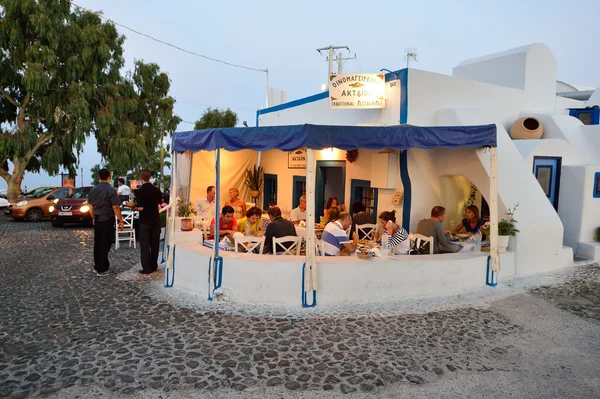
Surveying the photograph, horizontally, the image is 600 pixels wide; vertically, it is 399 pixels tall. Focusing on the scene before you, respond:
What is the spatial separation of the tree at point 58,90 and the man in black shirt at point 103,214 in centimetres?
1225

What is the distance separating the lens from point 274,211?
6715mm

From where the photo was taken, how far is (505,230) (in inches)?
295

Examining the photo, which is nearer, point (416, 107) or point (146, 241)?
point (146, 241)

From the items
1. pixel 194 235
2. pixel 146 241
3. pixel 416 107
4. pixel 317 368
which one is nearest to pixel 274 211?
pixel 194 235

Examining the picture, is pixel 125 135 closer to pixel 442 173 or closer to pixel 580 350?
pixel 442 173

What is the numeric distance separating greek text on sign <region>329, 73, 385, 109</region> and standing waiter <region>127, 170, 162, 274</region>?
4.32 meters

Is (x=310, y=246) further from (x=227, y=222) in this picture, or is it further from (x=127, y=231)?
(x=127, y=231)

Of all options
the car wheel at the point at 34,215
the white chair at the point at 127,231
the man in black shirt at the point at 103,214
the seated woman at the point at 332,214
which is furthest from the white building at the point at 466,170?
the car wheel at the point at 34,215

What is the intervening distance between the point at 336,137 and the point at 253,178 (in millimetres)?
7028

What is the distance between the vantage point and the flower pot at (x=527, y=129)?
411 inches

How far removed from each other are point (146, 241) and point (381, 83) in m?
5.62

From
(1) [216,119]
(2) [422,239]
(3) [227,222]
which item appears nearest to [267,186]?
(3) [227,222]

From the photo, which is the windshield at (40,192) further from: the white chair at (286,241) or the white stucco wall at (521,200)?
the white stucco wall at (521,200)

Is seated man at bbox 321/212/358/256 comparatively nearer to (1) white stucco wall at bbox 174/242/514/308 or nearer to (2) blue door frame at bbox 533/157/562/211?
(1) white stucco wall at bbox 174/242/514/308
